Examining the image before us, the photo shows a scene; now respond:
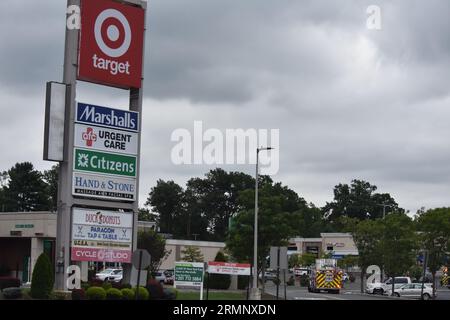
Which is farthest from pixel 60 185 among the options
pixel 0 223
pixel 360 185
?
pixel 360 185

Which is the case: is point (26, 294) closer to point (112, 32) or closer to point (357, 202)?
point (112, 32)

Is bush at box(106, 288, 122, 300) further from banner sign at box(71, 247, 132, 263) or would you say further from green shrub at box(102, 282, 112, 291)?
banner sign at box(71, 247, 132, 263)

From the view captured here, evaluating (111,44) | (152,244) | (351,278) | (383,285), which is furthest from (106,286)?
(351,278)

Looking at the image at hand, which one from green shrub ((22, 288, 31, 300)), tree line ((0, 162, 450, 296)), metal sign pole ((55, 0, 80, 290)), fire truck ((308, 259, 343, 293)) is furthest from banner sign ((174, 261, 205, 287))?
fire truck ((308, 259, 343, 293))

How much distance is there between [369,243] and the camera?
69500mm

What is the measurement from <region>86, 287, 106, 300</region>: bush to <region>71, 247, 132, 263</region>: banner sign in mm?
1235

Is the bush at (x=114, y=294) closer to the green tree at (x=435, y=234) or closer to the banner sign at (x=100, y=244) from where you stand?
the banner sign at (x=100, y=244)

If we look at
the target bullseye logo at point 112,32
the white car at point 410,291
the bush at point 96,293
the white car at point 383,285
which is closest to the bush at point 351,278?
the white car at point 383,285

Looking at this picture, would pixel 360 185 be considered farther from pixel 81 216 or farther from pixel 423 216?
pixel 81 216

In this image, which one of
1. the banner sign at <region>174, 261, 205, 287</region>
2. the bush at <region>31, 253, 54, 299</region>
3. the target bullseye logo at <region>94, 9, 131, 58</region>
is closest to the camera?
the bush at <region>31, 253, 54, 299</region>

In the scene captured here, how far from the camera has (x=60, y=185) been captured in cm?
3431

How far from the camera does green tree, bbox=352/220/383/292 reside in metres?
68.7
